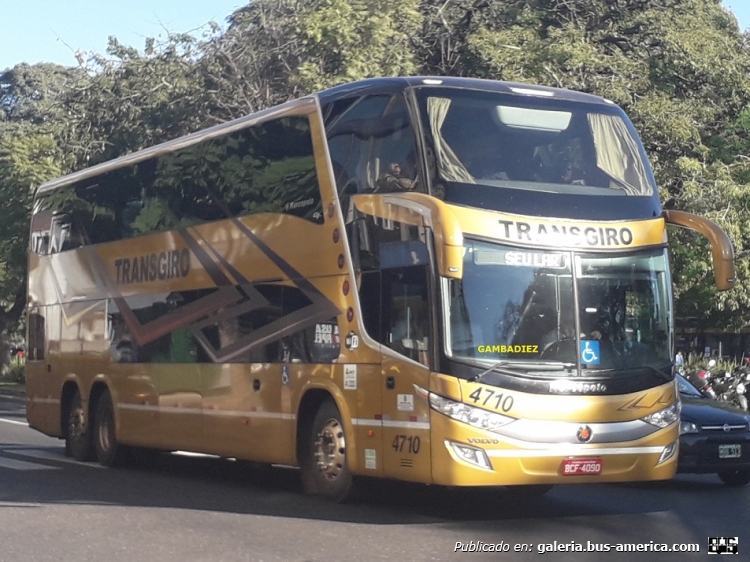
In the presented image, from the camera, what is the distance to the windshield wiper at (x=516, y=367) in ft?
33.6

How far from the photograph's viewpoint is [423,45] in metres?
28.6

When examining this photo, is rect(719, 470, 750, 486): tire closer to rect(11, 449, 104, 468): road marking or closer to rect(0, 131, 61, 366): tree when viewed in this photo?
rect(11, 449, 104, 468): road marking

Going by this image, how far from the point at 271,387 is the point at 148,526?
107 inches

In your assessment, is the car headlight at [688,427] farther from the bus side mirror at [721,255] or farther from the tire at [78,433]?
the tire at [78,433]

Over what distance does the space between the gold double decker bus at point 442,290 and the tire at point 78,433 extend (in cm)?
391

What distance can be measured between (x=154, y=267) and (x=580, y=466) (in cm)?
720

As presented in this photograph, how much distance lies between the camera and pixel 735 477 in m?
14.0

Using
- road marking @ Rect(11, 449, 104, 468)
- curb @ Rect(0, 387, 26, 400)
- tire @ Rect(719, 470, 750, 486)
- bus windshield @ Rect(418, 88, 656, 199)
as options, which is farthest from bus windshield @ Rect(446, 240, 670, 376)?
curb @ Rect(0, 387, 26, 400)

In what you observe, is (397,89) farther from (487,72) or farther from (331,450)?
(487,72)

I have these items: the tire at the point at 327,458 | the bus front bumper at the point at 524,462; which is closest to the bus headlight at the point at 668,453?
the bus front bumper at the point at 524,462

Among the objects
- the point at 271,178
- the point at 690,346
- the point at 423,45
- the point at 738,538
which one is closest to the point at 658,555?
the point at 738,538

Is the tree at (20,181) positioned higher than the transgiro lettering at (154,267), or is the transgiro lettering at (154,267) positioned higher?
the tree at (20,181)

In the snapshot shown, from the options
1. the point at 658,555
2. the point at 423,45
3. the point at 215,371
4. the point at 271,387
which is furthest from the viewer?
the point at 423,45

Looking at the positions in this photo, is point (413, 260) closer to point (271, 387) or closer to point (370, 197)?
point (370, 197)
